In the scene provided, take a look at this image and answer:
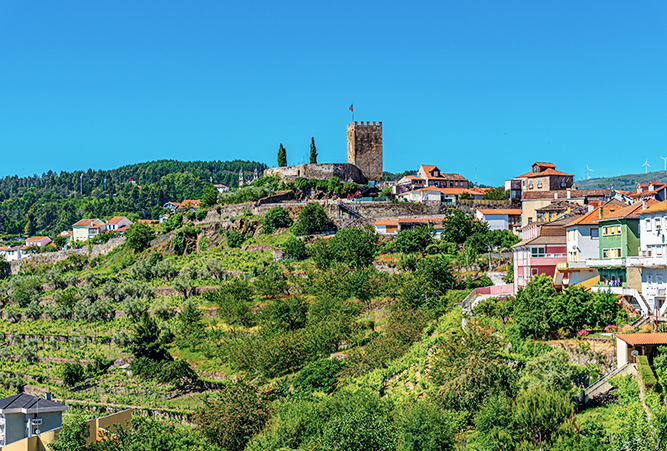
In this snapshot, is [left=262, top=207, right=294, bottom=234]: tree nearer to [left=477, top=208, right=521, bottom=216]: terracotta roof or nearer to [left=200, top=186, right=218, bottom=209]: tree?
[left=200, top=186, right=218, bottom=209]: tree

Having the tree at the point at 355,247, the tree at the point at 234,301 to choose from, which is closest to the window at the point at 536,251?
the tree at the point at 355,247

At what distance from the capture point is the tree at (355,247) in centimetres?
5875

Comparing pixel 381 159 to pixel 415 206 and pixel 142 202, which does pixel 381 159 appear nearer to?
pixel 415 206

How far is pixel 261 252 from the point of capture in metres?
68.8

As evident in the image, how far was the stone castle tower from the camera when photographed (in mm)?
96000

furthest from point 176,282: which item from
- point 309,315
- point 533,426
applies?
point 533,426

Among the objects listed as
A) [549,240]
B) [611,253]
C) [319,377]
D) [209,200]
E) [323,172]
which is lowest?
[319,377]

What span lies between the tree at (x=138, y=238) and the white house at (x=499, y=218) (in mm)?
38243

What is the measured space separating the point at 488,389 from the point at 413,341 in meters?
12.2

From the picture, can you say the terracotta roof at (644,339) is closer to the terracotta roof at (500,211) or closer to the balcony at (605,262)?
the balcony at (605,262)

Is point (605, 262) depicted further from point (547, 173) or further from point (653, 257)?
point (547, 173)

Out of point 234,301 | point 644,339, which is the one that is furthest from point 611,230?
point 234,301

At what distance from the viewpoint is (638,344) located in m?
27.3

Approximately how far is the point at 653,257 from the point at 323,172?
59005mm
